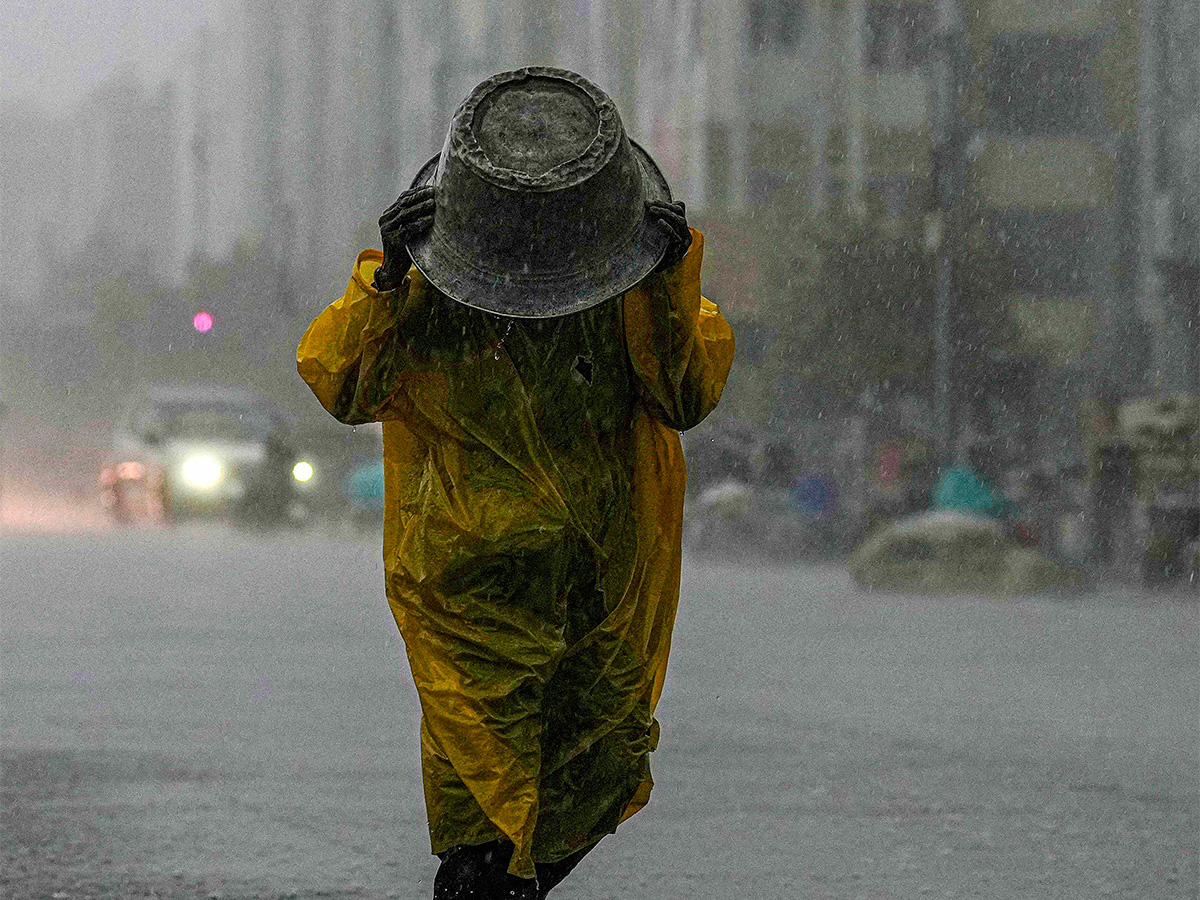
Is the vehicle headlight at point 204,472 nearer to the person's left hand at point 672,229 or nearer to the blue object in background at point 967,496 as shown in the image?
the blue object in background at point 967,496

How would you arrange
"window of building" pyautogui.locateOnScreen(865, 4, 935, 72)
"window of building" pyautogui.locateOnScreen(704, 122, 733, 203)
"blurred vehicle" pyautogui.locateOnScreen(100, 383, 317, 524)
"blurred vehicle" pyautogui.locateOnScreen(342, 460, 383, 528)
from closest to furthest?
"blurred vehicle" pyautogui.locateOnScreen(100, 383, 317, 524), "blurred vehicle" pyautogui.locateOnScreen(342, 460, 383, 528), "window of building" pyautogui.locateOnScreen(865, 4, 935, 72), "window of building" pyautogui.locateOnScreen(704, 122, 733, 203)

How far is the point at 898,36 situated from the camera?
38.0 m

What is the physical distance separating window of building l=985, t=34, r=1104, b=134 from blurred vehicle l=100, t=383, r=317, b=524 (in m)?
13.0

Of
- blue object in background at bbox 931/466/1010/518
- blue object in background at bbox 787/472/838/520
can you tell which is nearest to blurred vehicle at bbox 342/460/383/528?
blue object in background at bbox 787/472/838/520

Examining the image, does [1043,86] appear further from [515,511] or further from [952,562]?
[515,511]

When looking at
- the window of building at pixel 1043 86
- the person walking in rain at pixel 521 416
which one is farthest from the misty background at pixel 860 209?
the person walking in rain at pixel 521 416

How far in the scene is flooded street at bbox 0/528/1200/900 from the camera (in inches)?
238

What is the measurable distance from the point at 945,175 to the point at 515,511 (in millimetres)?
26192

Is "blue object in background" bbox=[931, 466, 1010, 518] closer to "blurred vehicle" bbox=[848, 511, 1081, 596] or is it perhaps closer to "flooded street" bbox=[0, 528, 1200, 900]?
"blurred vehicle" bbox=[848, 511, 1081, 596]

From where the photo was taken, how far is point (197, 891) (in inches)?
225

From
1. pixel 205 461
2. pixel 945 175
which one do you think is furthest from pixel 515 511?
pixel 945 175

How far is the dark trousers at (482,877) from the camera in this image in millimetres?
4164

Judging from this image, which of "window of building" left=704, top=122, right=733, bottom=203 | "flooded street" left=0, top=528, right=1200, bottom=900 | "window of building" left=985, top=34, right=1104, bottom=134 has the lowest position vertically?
"flooded street" left=0, top=528, right=1200, bottom=900

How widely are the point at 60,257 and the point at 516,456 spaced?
70.1m
